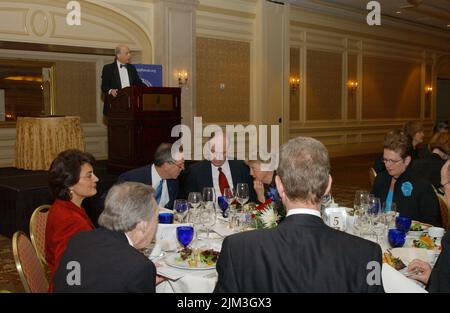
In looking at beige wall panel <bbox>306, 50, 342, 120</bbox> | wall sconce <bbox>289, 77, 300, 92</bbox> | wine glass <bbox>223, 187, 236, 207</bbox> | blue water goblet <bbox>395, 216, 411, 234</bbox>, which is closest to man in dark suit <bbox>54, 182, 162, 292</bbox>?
wine glass <bbox>223, 187, 236, 207</bbox>

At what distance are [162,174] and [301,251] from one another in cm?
255

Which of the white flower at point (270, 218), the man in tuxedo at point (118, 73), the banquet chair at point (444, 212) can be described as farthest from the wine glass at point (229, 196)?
the man in tuxedo at point (118, 73)

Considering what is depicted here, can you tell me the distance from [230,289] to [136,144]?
4.94 meters

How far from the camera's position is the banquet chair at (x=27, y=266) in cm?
231

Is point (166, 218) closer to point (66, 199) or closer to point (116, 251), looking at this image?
point (66, 199)

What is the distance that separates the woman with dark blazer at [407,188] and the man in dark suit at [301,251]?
1999 millimetres

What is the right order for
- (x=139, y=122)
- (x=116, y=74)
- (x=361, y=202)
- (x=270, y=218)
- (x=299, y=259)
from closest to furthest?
1. (x=299, y=259)
2. (x=270, y=218)
3. (x=361, y=202)
4. (x=139, y=122)
5. (x=116, y=74)

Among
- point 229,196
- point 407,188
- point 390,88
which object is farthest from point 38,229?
point 390,88

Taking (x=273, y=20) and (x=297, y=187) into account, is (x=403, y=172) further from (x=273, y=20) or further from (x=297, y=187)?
(x=273, y=20)

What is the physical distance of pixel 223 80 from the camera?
417 inches

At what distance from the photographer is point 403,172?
3.61 m

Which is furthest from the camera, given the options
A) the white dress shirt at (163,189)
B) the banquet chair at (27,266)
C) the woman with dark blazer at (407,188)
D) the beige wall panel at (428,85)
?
the beige wall panel at (428,85)

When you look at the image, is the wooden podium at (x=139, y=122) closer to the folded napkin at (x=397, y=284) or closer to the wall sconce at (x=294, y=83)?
the folded napkin at (x=397, y=284)
